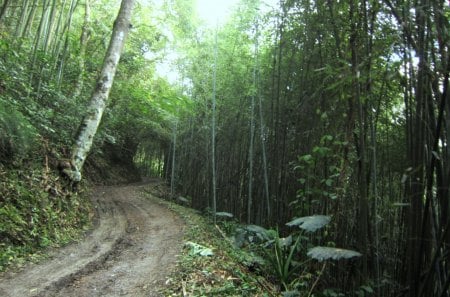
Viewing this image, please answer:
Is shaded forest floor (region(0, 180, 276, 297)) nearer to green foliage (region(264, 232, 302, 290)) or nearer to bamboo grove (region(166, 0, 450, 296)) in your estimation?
green foliage (region(264, 232, 302, 290))

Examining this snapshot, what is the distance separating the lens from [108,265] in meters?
3.89

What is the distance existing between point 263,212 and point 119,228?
91.1 inches

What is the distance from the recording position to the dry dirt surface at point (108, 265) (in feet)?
10.3

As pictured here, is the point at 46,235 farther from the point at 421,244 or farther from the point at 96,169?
the point at 96,169

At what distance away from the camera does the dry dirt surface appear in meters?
3.12

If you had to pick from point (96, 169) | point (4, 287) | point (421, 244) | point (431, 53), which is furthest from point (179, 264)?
point (96, 169)

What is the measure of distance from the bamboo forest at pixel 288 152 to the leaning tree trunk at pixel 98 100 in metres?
0.02

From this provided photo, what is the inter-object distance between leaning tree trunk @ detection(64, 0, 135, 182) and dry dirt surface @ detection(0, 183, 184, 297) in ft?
3.54

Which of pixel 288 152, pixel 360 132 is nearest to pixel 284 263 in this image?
pixel 288 152

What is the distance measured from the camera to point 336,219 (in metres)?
3.22

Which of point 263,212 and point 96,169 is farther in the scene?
point 96,169

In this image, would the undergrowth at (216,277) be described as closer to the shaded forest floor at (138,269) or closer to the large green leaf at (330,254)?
the shaded forest floor at (138,269)

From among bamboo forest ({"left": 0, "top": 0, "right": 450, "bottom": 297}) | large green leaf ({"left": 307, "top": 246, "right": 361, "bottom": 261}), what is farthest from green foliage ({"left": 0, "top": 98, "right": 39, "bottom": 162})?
large green leaf ({"left": 307, "top": 246, "right": 361, "bottom": 261})

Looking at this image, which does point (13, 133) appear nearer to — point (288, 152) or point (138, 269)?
point (138, 269)
